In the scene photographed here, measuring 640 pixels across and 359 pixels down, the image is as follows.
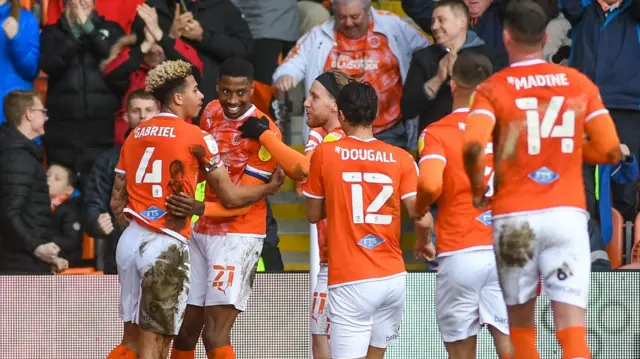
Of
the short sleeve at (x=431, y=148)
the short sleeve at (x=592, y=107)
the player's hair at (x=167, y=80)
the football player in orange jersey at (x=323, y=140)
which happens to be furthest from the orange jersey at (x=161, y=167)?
the short sleeve at (x=592, y=107)

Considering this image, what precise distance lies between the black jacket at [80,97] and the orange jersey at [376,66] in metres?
2.17

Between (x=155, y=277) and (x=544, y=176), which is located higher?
(x=544, y=176)

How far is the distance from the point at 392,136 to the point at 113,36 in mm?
2878

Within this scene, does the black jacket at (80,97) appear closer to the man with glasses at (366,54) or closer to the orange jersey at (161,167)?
the man with glasses at (366,54)

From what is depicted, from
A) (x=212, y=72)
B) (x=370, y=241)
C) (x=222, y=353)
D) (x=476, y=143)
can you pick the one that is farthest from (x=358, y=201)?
(x=212, y=72)

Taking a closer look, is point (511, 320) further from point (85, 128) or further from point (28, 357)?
point (85, 128)

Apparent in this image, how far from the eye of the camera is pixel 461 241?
8188mm

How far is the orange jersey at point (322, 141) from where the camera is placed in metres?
8.75

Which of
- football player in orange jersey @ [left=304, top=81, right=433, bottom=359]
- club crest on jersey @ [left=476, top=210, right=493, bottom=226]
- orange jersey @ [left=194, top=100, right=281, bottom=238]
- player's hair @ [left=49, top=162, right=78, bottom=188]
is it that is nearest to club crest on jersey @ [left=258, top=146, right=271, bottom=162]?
orange jersey @ [left=194, top=100, right=281, bottom=238]

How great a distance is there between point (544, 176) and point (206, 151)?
2.53 m

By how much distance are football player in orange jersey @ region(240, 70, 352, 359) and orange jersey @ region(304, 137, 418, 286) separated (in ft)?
2.58

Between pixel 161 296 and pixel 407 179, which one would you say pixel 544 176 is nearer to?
pixel 407 179

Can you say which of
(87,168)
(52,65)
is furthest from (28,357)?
(52,65)

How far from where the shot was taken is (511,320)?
742cm
